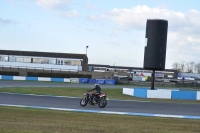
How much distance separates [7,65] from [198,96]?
1831 inches

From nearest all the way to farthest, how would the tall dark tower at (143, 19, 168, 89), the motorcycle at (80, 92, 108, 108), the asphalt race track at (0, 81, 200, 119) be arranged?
the asphalt race track at (0, 81, 200, 119) → the motorcycle at (80, 92, 108, 108) → the tall dark tower at (143, 19, 168, 89)

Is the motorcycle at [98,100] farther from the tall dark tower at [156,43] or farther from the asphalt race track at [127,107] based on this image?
the tall dark tower at [156,43]

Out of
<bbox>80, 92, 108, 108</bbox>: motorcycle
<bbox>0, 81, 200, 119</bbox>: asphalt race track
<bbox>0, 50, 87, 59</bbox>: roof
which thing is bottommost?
<bbox>0, 81, 200, 119</bbox>: asphalt race track

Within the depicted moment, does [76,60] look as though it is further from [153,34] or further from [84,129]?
[84,129]

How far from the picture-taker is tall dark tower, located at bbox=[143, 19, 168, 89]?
2825 centimetres

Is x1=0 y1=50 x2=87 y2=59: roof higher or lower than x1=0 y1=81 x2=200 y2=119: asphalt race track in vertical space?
higher

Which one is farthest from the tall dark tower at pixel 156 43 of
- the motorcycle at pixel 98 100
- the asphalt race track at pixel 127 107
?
the motorcycle at pixel 98 100

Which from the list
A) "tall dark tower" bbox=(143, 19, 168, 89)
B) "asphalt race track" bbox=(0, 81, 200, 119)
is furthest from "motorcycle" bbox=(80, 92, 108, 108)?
"tall dark tower" bbox=(143, 19, 168, 89)

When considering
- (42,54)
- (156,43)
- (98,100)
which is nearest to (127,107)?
(98,100)

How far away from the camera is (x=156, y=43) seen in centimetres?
2847

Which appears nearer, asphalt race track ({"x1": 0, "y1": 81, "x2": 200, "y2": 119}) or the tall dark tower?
asphalt race track ({"x1": 0, "y1": 81, "x2": 200, "y2": 119})

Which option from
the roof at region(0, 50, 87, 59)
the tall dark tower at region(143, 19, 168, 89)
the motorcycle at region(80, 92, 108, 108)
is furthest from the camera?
the roof at region(0, 50, 87, 59)

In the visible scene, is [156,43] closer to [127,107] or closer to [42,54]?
[127,107]

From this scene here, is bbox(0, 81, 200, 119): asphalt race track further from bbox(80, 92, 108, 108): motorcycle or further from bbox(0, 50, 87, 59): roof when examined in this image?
bbox(0, 50, 87, 59): roof
